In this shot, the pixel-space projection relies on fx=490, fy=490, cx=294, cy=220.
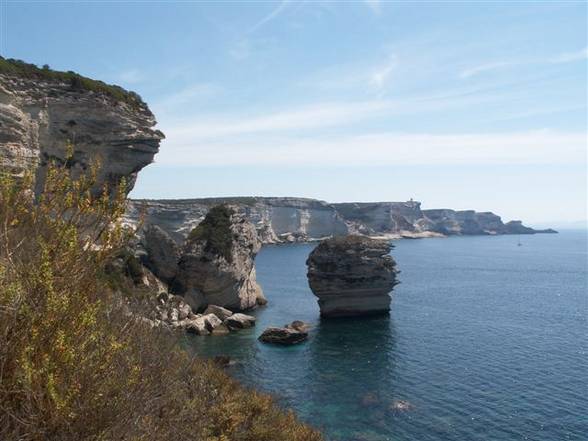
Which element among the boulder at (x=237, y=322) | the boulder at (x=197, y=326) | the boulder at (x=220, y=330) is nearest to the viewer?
the boulder at (x=197, y=326)

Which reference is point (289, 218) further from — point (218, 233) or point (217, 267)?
point (217, 267)

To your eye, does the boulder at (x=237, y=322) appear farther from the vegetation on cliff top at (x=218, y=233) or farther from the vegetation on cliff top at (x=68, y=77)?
the vegetation on cliff top at (x=68, y=77)

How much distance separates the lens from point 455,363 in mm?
39625

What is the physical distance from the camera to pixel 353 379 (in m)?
36.6

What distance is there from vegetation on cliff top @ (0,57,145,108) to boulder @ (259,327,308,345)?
97.5ft

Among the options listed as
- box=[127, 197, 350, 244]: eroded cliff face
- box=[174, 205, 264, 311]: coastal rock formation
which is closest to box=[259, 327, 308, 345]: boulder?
box=[174, 205, 264, 311]: coastal rock formation

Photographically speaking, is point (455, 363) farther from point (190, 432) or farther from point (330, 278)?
point (190, 432)

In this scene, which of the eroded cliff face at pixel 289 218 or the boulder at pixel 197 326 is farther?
the eroded cliff face at pixel 289 218

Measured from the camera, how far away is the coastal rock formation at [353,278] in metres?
58.8

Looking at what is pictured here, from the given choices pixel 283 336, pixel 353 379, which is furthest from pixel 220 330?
pixel 353 379

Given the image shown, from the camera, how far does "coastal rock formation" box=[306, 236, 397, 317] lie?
58.8 metres

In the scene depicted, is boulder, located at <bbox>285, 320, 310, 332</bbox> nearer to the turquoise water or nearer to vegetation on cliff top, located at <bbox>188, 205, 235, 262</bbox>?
the turquoise water

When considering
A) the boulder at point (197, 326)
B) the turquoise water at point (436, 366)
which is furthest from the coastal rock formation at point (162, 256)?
the turquoise water at point (436, 366)

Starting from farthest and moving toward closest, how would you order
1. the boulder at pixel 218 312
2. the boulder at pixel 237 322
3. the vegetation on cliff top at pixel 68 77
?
the boulder at pixel 218 312, the boulder at pixel 237 322, the vegetation on cliff top at pixel 68 77
